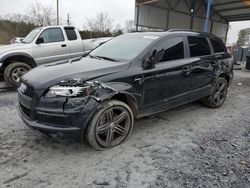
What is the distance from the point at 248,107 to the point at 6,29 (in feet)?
82.1

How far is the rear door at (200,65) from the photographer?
4551 mm

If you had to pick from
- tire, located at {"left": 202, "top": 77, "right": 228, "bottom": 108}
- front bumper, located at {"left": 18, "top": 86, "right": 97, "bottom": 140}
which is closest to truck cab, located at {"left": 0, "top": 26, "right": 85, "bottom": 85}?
front bumper, located at {"left": 18, "top": 86, "right": 97, "bottom": 140}

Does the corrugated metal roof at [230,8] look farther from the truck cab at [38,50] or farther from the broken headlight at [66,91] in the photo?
the broken headlight at [66,91]

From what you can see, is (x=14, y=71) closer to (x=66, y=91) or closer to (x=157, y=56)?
(x=66, y=91)

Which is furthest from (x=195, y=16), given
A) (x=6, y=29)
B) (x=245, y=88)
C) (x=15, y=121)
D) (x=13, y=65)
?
(x=15, y=121)

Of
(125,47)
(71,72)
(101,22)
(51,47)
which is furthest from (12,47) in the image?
(101,22)

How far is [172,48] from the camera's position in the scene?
4191mm

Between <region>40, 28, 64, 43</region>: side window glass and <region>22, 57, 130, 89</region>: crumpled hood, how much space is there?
4.28m

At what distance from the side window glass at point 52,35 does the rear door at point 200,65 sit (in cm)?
478

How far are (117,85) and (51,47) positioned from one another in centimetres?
489

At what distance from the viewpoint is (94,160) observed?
3.14m

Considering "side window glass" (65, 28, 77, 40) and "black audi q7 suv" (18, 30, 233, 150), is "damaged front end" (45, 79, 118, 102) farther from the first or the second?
"side window glass" (65, 28, 77, 40)

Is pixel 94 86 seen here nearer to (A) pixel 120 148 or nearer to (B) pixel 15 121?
(A) pixel 120 148

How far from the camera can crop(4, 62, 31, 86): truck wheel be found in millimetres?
6679
